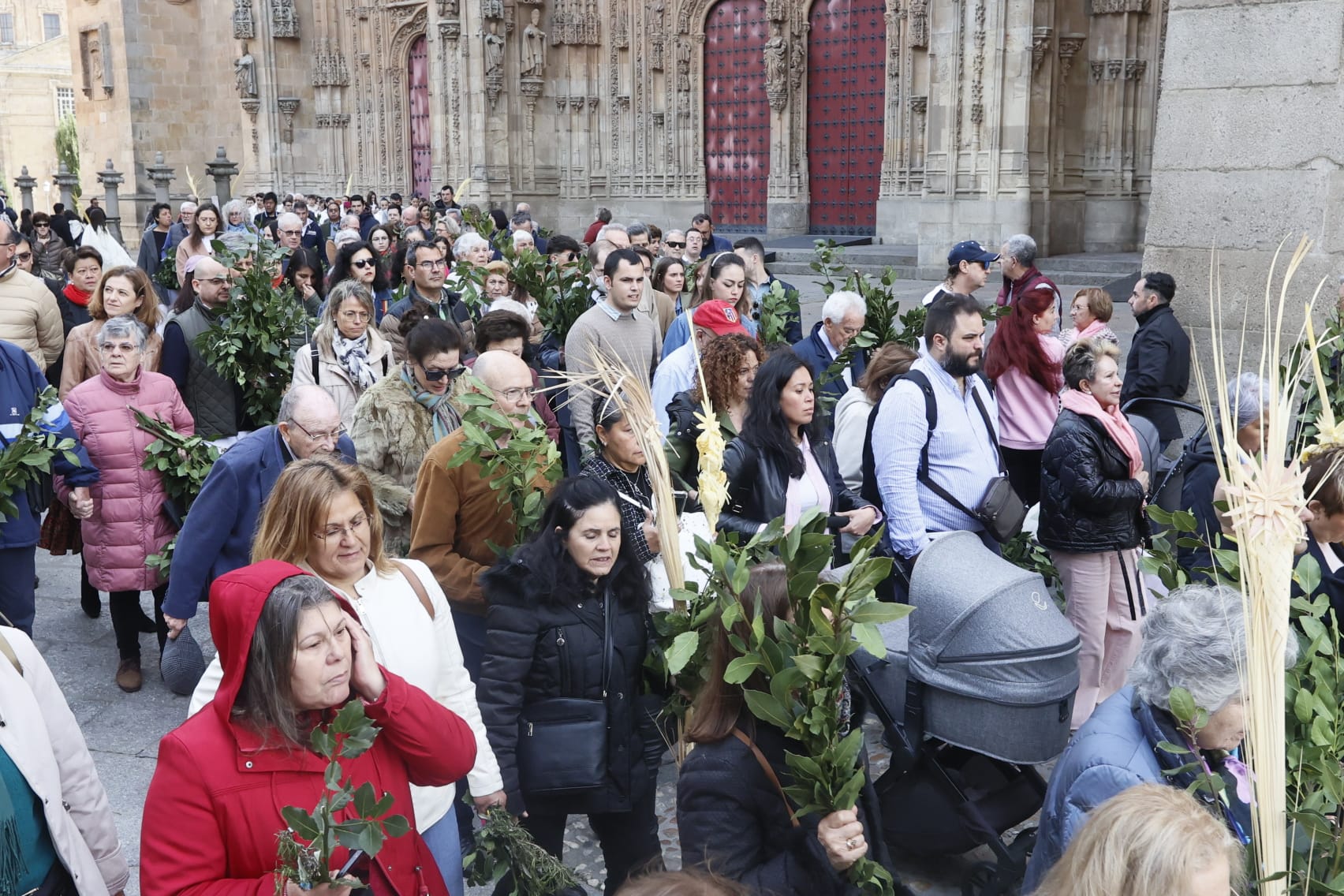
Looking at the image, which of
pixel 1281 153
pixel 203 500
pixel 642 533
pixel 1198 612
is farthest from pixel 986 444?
pixel 1281 153

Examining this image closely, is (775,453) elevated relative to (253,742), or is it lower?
elevated

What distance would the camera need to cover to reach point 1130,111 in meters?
16.5

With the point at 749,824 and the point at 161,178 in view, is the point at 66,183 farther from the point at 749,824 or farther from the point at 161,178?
the point at 749,824

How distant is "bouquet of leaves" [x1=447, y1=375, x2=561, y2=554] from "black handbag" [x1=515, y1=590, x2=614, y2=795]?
2.16ft

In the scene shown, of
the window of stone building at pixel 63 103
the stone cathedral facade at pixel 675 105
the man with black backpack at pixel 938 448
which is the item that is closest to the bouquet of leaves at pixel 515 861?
the man with black backpack at pixel 938 448

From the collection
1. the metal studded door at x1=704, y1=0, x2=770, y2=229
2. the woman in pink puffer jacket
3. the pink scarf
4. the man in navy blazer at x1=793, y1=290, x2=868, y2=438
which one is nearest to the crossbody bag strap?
the pink scarf

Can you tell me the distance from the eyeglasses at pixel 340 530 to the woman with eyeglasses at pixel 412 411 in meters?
1.66

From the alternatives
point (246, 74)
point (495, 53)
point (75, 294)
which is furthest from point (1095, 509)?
point (246, 74)

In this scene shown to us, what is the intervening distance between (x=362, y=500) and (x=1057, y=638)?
6.42 feet

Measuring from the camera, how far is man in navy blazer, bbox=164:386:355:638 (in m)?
4.46

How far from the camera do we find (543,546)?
3.44m

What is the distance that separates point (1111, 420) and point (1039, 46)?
483 inches

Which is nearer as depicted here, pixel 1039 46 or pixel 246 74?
pixel 1039 46

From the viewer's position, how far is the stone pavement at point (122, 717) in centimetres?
431
